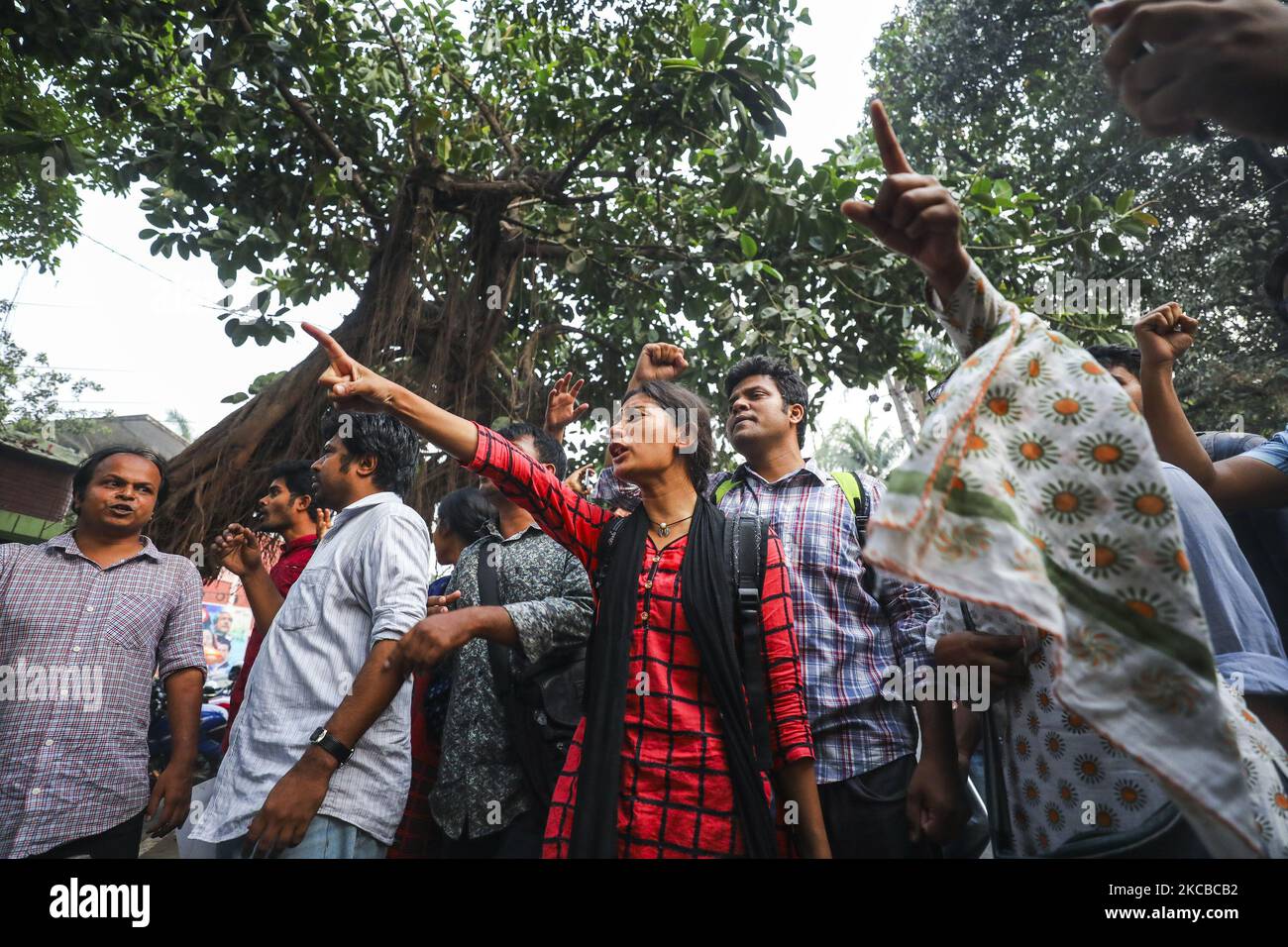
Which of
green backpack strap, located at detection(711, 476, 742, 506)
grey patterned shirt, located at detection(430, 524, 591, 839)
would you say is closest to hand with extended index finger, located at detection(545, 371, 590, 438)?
grey patterned shirt, located at detection(430, 524, 591, 839)

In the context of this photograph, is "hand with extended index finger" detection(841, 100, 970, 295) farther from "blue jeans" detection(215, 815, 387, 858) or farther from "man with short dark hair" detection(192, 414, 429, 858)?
"blue jeans" detection(215, 815, 387, 858)

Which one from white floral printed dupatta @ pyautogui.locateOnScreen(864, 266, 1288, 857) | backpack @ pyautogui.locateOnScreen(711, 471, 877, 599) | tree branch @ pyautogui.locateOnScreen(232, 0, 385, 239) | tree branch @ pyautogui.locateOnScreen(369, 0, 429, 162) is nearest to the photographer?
white floral printed dupatta @ pyautogui.locateOnScreen(864, 266, 1288, 857)

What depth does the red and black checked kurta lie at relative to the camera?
169 centimetres

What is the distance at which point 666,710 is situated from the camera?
70.7 inches

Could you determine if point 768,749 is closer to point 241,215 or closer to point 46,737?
point 46,737

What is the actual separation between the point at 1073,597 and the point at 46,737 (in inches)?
111

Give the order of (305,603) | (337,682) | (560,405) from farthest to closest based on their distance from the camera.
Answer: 1. (560,405)
2. (305,603)
3. (337,682)

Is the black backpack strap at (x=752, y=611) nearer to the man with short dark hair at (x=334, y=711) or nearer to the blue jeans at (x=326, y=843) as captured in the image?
the man with short dark hair at (x=334, y=711)

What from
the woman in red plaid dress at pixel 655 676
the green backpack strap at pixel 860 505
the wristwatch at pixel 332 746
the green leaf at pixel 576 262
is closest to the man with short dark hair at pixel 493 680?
the woman in red plaid dress at pixel 655 676

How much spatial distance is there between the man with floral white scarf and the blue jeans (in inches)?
64.1

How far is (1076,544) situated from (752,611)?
95 centimetres

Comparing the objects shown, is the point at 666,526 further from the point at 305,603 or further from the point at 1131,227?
the point at 1131,227

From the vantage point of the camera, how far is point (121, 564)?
2.61 meters

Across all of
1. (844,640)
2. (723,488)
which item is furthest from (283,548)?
(844,640)
